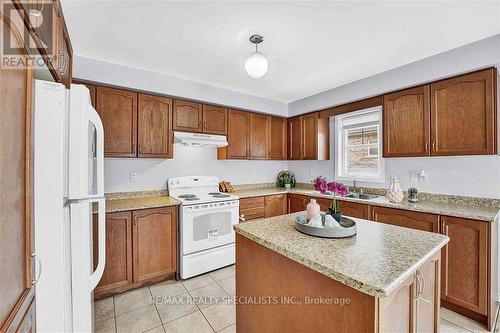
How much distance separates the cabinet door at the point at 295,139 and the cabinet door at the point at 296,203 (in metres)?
0.73

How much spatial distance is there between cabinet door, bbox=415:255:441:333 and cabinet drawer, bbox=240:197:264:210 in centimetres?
226

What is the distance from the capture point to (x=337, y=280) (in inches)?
36.3

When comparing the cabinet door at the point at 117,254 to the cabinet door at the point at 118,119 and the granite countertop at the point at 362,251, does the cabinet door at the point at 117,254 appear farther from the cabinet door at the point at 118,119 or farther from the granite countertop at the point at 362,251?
the granite countertop at the point at 362,251

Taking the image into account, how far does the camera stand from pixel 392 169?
303cm

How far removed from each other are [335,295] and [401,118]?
8.02ft

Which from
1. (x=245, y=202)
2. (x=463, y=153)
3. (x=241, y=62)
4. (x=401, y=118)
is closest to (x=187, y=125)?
(x=241, y=62)

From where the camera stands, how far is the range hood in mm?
2881

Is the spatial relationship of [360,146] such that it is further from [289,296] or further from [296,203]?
[289,296]

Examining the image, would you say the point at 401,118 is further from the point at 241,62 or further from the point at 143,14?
the point at 143,14

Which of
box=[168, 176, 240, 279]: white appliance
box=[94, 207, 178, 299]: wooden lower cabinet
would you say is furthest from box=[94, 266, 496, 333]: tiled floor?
box=[168, 176, 240, 279]: white appliance

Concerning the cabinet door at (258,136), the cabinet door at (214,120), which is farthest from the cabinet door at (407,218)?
the cabinet door at (214,120)

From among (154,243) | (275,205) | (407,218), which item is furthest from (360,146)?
(154,243)

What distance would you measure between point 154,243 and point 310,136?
279 cm

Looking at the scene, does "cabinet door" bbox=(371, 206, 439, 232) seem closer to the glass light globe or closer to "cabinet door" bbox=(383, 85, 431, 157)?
"cabinet door" bbox=(383, 85, 431, 157)
